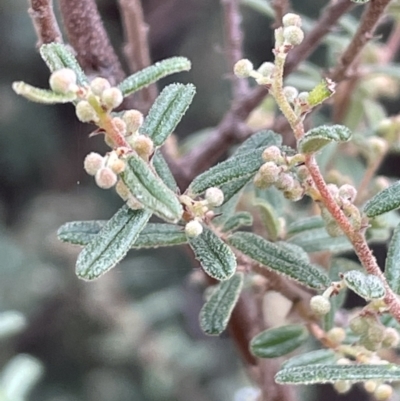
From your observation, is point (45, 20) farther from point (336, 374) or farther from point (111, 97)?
point (336, 374)

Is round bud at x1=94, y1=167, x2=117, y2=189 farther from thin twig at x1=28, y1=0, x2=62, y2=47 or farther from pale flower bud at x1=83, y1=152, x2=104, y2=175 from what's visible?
thin twig at x1=28, y1=0, x2=62, y2=47

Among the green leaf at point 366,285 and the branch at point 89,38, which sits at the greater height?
the branch at point 89,38

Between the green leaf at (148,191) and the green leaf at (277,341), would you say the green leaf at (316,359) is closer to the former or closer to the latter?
the green leaf at (277,341)

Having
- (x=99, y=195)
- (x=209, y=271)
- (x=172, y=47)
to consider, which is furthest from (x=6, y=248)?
(x=209, y=271)

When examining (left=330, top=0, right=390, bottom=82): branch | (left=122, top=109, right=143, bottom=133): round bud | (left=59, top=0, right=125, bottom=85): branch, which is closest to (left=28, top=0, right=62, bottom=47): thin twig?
(left=59, top=0, right=125, bottom=85): branch

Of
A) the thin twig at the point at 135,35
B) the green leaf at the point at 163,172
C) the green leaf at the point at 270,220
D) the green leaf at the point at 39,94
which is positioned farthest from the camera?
the thin twig at the point at 135,35

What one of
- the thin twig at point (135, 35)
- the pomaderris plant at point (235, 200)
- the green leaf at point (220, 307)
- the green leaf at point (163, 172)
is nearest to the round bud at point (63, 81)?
the pomaderris plant at point (235, 200)

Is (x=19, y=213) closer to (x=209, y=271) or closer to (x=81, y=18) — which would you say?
(x=81, y=18)
